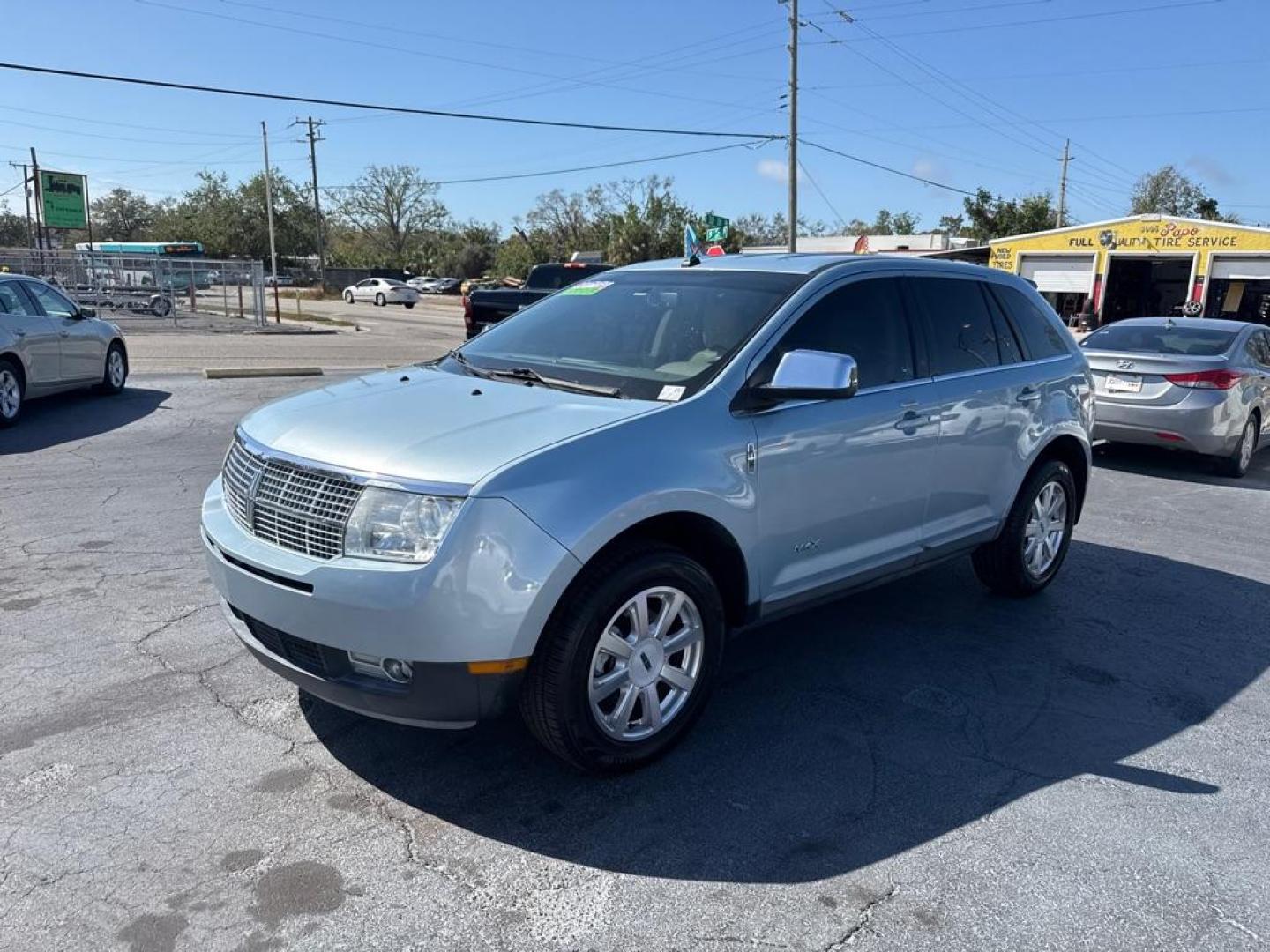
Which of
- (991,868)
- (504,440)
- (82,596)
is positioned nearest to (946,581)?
(991,868)

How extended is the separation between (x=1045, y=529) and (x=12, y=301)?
34.0 ft

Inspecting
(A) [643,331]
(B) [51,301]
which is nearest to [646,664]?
(A) [643,331]

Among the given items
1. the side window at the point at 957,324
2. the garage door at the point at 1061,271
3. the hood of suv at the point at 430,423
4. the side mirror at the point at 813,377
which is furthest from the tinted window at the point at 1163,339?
the garage door at the point at 1061,271

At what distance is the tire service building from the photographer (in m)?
35.0

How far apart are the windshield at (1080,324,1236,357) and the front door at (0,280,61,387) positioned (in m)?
11.0

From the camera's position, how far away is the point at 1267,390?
1035 centimetres

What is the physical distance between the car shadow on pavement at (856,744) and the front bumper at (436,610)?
505 millimetres

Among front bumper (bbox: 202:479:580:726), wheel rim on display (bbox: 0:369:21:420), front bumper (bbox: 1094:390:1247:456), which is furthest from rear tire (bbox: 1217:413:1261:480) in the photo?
wheel rim on display (bbox: 0:369:21:420)

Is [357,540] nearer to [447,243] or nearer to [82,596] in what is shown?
[82,596]

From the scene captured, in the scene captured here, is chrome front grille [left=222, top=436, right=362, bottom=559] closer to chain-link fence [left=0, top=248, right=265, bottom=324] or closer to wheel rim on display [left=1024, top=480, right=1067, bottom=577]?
wheel rim on display [left=1024, top=480, right=1067, bottom=577]

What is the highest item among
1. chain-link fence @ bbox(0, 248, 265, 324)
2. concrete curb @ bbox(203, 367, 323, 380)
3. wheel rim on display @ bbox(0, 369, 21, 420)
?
chain-link fence @ bbox(0, 248, 265, 324)

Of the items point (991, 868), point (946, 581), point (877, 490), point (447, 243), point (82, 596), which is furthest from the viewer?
point (447, 243)

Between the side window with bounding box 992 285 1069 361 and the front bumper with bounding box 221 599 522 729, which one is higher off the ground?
the side window with bounding box 992 285 1069 361

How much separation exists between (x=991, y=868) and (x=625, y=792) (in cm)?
123
